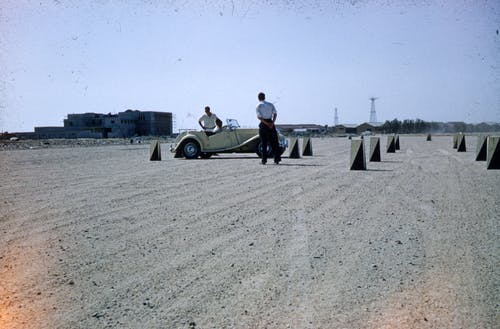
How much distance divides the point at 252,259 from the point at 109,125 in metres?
108

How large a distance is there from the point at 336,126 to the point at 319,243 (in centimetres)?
16112

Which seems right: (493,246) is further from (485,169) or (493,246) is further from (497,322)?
(485,169)

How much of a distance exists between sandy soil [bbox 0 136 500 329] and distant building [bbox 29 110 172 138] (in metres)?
102

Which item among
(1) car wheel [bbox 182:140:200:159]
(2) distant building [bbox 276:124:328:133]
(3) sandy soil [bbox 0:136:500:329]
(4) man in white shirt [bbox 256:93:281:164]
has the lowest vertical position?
(2) distant building [bbox 276:124:328:133]

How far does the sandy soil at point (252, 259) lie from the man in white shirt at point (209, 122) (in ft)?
31.7

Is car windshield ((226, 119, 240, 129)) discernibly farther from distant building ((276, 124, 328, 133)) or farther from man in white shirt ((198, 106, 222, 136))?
distant building ((276, 124, 328, 133))

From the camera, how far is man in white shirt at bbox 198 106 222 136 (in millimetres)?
17859

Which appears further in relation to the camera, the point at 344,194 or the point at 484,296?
the point at 344,194

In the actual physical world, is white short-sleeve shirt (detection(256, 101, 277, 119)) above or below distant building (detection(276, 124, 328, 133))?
above

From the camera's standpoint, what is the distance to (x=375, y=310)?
3.16 metres

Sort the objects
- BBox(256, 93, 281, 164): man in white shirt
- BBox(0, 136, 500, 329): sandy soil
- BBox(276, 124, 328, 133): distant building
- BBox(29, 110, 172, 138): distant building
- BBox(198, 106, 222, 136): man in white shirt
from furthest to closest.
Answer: BBox(276, 124, 328, 133): distant building → BBox(29, 110, 172, 138): distant building → BBox(198, 106, 222, 136): man in white shirt → BBox(256, 93, 281, 164): man in white shirt → BBox(0, 136, 500, 329): sandy soil

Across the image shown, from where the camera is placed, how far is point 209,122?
58.9ft

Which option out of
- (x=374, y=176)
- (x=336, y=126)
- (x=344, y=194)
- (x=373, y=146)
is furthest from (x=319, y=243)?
(x=336, y=126)

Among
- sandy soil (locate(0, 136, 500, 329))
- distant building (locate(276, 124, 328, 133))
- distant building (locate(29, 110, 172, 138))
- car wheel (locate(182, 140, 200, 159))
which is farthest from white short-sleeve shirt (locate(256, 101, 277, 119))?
distant building (locate(276, 124, 328, 133))
